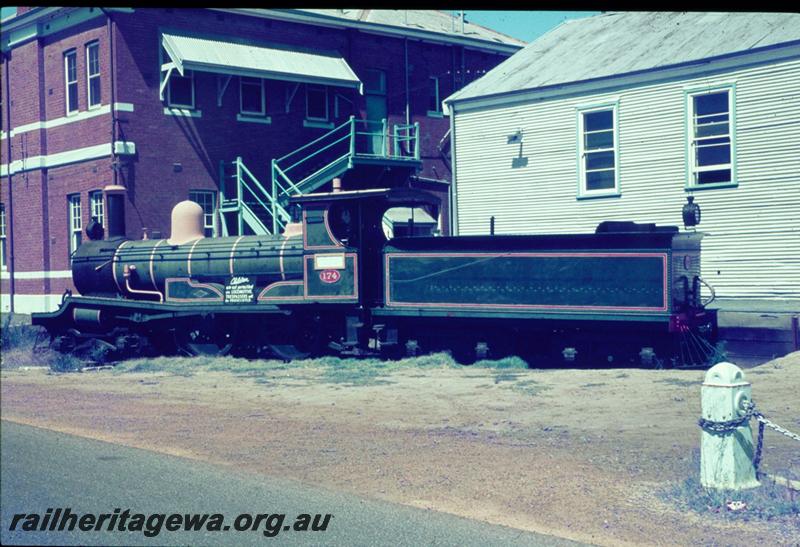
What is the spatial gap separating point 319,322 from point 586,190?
7.44 metres

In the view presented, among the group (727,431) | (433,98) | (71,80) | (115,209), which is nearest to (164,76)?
(71,80)

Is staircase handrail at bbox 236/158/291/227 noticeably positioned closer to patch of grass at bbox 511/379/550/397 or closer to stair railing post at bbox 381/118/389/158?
stair railing post at bbox 381/118/389/158

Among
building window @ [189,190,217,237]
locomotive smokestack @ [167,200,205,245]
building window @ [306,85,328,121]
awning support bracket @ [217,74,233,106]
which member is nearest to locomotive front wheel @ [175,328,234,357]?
locomotive smokestack @ [167,200,205,245]

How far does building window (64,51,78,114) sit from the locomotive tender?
6484 millimetres

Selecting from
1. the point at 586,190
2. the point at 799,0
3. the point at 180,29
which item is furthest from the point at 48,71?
the point at 799,0

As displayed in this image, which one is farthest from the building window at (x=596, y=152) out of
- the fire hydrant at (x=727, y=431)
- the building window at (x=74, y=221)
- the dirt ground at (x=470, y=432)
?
the fire hydrant at (x=727, y=431)

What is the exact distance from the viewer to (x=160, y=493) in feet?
23.1

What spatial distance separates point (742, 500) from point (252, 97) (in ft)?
71.7

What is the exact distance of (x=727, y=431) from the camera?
6.89 metres

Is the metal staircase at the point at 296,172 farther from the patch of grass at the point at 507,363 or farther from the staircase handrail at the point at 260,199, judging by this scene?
the patch of grass at the point at 507,363

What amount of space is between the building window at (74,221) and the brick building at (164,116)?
0.05m

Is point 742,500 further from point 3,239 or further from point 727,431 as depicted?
point 3,239

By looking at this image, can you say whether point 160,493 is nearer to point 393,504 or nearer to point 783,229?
point 393,504

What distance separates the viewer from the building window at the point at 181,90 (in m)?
24.7
